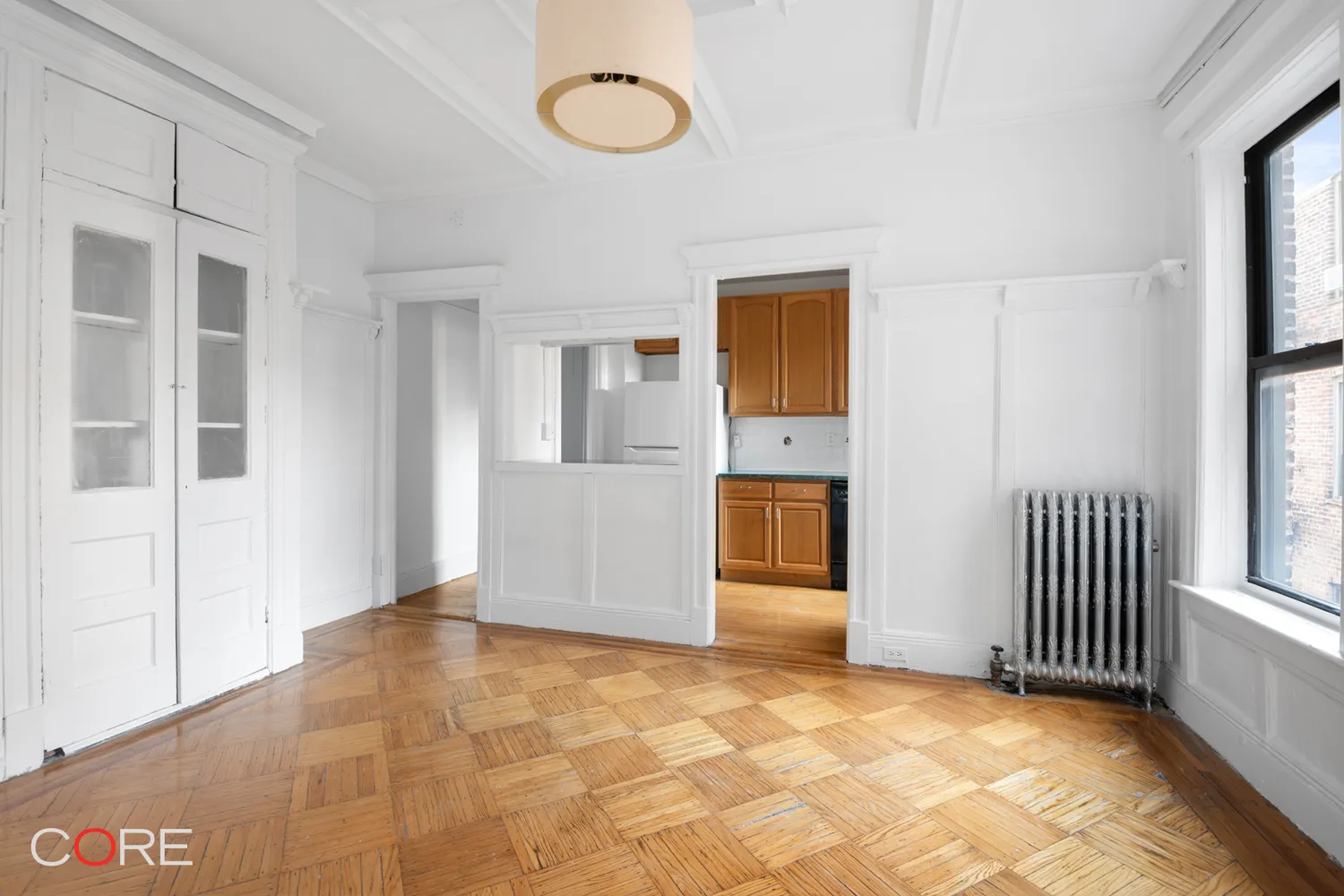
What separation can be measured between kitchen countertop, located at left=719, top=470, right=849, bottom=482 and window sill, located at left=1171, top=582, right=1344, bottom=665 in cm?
286

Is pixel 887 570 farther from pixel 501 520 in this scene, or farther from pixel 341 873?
pixel 341 873

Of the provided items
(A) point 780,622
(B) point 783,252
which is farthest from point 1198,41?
(A) point 780,622

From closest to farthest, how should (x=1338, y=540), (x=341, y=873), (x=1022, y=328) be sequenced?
(x=341, y=873)
(x=1338, y=540)
(x=1022, y=328)

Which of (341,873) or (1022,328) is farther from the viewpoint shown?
(1022,328)

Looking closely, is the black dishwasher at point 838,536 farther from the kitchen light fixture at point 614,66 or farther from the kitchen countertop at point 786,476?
the kitchen light fixture at point 614,66

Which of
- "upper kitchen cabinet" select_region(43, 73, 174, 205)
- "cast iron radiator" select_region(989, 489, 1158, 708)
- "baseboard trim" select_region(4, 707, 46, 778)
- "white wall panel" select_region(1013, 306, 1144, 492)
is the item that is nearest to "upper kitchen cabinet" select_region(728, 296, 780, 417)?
"white wall panel" select_region(1013, 306, 1144, 492)

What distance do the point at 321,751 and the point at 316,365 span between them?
101 inches

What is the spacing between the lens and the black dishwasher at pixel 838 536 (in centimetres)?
562

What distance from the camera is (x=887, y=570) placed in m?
3.62

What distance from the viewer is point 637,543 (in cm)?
414

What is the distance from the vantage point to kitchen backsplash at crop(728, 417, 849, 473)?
20.3ft

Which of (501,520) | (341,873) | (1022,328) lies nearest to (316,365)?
(501,520)

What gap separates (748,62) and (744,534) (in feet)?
12.4

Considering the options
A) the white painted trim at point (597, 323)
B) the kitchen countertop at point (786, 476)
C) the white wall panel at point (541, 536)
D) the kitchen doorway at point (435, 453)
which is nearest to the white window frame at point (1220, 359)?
the white painted trim at point (597, 323)
